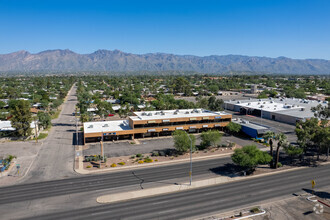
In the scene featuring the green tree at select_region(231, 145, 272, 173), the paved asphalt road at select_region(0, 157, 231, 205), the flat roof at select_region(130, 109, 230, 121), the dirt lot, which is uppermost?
the flat roof at select_region(130, 109, 230, 121)

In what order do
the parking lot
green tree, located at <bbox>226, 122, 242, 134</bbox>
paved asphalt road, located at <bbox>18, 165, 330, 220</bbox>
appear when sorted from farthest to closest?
green tree, located at <bbox>226, 122, 242, 134</bbox> → the parking lot → paved asphalt road, located at <bbox>18, 165, 330, 220</bbox>

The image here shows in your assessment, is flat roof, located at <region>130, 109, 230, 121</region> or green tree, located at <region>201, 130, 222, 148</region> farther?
flat roof, located at <region>130, 109, 230, 121</region>

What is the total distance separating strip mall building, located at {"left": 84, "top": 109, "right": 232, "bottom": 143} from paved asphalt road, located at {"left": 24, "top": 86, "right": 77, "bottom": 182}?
7.92 meters

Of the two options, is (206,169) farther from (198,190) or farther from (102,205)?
(102,205)

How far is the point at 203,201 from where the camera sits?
38406mm

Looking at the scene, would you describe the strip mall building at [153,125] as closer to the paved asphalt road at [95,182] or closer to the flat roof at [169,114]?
the flat roof at [169,114]

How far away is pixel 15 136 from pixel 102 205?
5567 centimetres

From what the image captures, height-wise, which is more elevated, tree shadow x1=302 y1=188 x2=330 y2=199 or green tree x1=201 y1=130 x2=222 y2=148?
green tree x1=201 y1=130 x2=222 y2=148

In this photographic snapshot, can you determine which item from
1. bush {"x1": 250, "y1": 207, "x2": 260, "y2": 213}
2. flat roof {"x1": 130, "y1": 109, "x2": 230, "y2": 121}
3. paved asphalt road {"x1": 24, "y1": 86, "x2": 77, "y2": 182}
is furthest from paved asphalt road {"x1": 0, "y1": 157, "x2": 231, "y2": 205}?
flat roof {"x1": 130, "y1": 109, "x2": 230, "y2": 121}

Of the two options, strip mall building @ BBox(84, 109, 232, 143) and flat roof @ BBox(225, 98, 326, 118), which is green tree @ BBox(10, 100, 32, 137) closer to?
strip mall building @ BBox(84, 109, 232, 143)

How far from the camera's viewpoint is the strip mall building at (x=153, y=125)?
242 feet

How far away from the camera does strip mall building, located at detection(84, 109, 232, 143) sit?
73.7 m

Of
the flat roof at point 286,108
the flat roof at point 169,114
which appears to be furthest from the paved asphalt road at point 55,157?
the flat roof at point 286,108

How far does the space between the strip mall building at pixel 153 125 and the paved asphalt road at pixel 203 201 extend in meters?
36.5
